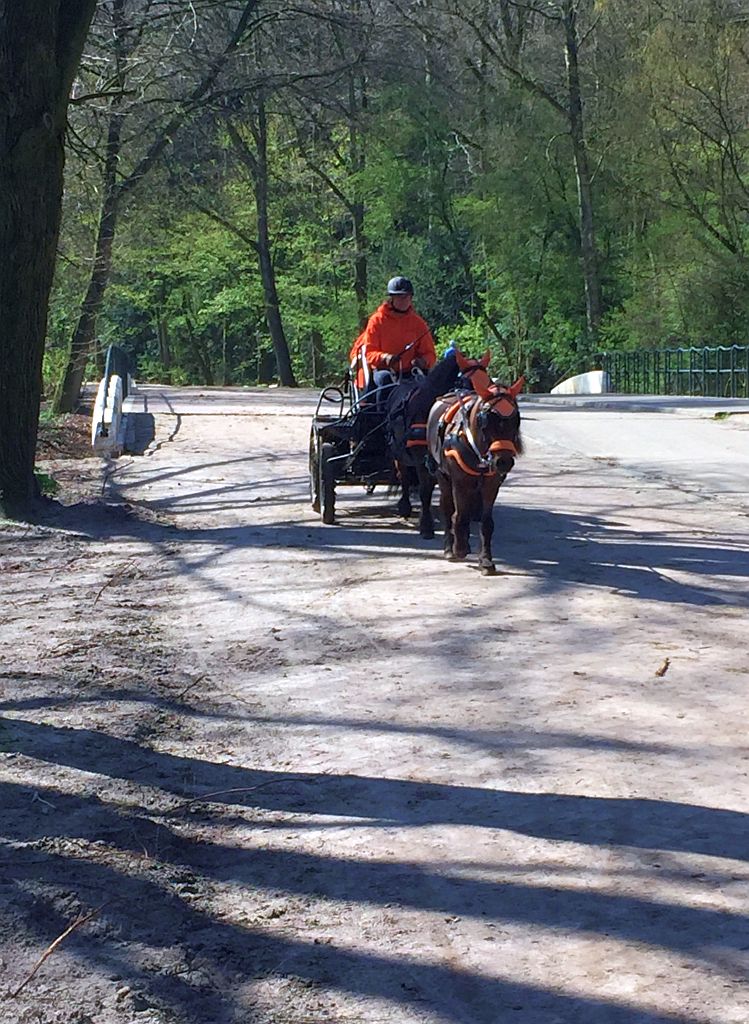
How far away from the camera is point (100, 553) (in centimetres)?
1183

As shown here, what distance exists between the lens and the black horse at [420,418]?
Answer: 1184 cm

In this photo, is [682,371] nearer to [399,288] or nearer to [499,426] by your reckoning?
[399,288]

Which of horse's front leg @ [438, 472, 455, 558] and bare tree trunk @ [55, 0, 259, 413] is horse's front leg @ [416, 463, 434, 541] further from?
bare tree trunk @ [55, 0, 259, 413]

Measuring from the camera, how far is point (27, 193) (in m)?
12.3

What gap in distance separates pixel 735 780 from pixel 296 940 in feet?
6.90

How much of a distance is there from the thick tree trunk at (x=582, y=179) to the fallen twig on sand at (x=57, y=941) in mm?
42514

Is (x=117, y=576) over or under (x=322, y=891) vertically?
over

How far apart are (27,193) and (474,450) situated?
4825 mm

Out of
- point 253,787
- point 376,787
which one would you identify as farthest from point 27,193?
point 376,787

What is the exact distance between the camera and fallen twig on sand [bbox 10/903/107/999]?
13.2 feet

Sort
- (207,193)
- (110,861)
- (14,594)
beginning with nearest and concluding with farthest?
(110,861), (14,594), (207,193)

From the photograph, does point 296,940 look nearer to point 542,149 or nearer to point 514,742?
point 514,742

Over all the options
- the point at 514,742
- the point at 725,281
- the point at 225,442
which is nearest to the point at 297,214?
the point at 725,281

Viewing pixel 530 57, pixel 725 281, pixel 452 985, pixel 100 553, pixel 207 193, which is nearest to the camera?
pixel 452 985
